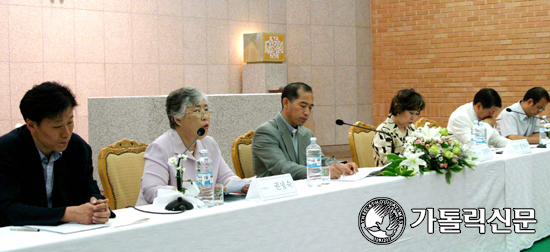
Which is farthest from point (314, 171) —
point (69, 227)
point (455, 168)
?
point (69, 227)

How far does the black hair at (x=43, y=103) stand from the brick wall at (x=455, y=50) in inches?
284

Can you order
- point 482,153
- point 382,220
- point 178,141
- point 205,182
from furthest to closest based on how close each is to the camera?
point 482,153 → point 178,141 → point 382,220 → point 205,182

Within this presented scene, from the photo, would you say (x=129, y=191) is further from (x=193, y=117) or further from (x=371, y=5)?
(x=371, y=5)

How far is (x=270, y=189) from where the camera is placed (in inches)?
94.9

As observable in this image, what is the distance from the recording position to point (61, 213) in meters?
1.95

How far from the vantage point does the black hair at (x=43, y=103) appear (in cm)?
203

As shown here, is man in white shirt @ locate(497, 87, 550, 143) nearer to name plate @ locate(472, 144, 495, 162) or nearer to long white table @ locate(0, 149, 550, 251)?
long white table @ locate(0, 149, 550, 251)

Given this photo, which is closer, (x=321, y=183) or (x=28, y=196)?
(x=28, y=196)

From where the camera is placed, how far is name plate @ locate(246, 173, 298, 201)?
238 cm

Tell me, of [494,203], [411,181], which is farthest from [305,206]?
[494,203]

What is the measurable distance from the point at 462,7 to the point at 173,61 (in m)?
4.38

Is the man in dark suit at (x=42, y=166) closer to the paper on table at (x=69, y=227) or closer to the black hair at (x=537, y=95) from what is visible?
the paper on table at (x=69, y=227)

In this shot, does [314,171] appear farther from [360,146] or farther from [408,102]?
[360,146]

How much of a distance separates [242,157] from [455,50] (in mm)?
5947
